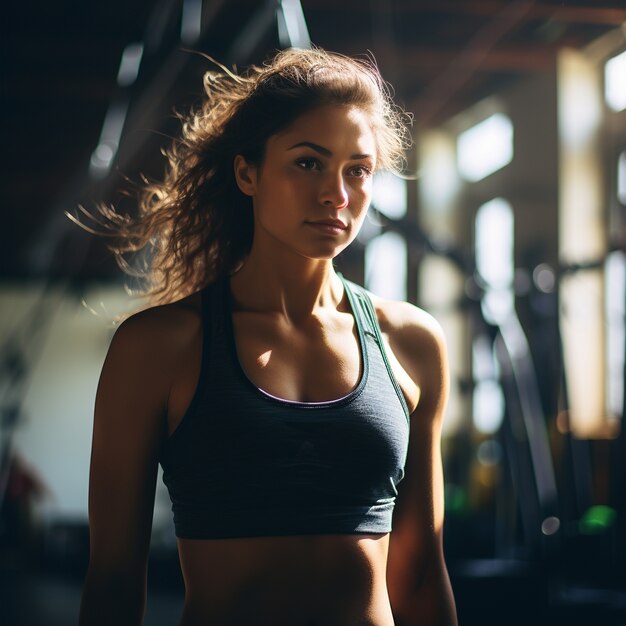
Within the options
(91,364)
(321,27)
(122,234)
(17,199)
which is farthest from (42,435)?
(122,234)

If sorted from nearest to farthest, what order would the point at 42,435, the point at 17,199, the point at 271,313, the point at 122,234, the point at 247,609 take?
the point at 247,609 < the point at 271,313 < the point at 122,234 < the point at 17,199 < the point at 42,435

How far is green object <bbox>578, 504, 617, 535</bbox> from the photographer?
3881 mm

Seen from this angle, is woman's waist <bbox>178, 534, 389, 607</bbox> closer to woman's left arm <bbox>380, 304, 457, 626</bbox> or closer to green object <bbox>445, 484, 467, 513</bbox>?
woman's left arm <bbox>380, 304, 457, 626</bbox>

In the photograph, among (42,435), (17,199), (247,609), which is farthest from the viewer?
(42,435)

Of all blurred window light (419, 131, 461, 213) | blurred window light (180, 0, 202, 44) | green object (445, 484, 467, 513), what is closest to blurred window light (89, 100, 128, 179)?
blurred window light (180, 0, 202, 44)

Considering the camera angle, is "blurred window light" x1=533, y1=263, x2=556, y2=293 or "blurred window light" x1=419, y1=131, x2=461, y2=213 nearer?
"blurred window light" x1=533, y1=263, x2=556, y2=293

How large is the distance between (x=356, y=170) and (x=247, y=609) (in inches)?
19.4

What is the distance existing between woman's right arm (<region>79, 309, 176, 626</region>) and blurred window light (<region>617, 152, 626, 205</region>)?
3391mm

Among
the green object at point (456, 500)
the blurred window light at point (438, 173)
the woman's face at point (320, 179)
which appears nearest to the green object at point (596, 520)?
the green object at point (456, 500)

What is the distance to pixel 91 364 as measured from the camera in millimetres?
11383

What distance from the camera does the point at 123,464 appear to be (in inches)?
40.8

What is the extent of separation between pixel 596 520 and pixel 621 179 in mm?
1460

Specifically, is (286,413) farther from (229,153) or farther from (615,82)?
(615,82)

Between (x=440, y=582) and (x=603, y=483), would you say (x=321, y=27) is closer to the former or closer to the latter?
(x=603, y=483)
